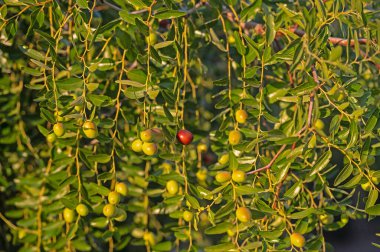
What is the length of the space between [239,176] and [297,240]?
124mm

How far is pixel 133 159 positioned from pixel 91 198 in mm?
152

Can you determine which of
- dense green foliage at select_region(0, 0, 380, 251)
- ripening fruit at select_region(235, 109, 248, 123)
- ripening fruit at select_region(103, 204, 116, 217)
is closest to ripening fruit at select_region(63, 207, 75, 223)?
dense green foliage at select_region(0, 0, 380, 251)

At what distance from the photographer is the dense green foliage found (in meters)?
0.86

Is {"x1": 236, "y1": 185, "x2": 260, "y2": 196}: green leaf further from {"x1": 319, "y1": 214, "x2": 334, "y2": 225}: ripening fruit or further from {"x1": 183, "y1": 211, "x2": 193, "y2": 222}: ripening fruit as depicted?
{"x1": 319, "y1": 214, "x2": 334, "y2": 225}: ripening fruit

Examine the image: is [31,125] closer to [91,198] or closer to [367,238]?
[91,198]

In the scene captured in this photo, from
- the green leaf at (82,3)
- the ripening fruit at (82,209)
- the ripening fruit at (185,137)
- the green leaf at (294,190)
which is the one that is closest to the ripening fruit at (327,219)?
the green leaf at (294,190)

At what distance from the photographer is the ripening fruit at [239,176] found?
867 millimetres

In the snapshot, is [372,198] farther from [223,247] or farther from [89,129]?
[89,129]

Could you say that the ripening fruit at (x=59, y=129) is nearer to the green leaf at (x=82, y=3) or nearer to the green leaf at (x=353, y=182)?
the green leaf at (x=82, y=3)

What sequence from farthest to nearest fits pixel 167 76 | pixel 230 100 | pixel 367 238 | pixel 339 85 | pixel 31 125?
1. pixel 367 238
2. pixel 31 125
3. pixel 167 76
4. pixel 230 100
5. pixel 339 85

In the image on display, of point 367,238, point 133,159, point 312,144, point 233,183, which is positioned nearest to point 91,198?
point 133,159

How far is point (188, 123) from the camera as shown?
1.23 metres

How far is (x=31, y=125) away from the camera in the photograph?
4.28 feet

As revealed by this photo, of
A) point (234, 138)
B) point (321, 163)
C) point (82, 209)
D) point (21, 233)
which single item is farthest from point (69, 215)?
point (321, 163)
